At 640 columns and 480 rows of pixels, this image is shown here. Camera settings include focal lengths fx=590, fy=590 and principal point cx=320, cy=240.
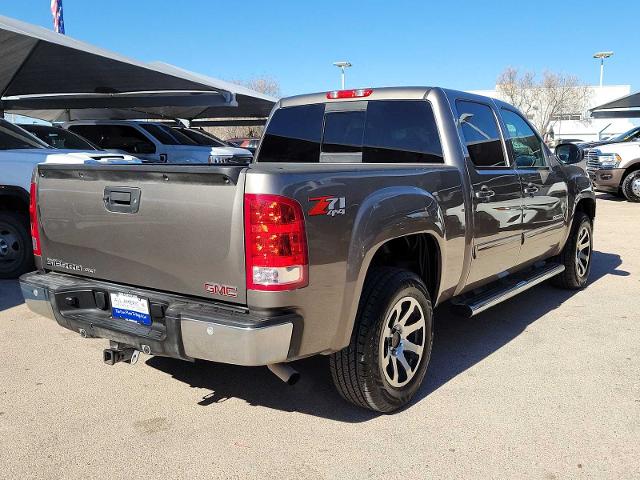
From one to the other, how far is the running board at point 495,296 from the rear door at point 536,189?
0.16 metres

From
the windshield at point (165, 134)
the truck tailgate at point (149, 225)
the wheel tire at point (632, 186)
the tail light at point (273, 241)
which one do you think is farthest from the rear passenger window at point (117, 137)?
the tail light at point (273, 241)

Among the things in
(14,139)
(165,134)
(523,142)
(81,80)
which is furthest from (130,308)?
(81,80)

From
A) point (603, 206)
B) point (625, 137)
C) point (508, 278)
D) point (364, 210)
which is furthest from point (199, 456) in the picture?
point (625, 137)

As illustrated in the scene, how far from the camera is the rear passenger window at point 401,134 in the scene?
13.3 feet

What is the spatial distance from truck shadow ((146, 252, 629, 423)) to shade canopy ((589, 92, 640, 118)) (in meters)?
26.7

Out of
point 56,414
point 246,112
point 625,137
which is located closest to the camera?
point 56,414

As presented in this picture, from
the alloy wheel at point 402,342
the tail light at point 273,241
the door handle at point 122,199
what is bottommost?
the alloy wheel at point 402,342

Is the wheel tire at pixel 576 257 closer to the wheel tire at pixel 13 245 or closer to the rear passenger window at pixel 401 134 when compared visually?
the rear passenger window at pixel 401 134

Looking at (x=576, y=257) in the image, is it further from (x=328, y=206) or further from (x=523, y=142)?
(x=328, y=206)

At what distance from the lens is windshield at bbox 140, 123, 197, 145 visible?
15.1 m

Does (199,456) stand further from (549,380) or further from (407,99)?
(407,99)

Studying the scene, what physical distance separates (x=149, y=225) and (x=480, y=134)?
101 inches

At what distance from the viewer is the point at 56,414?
11.1 feet

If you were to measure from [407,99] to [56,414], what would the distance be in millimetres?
3016
